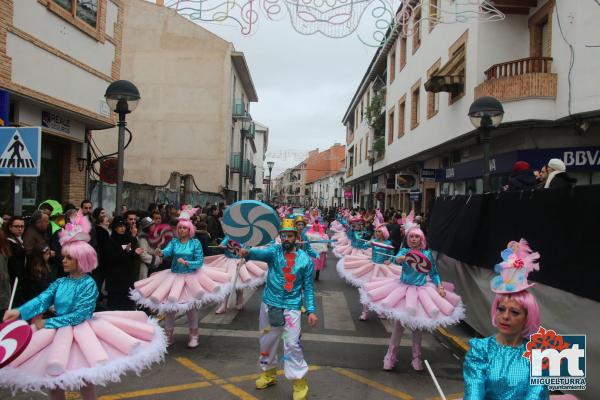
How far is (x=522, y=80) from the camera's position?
13.1m

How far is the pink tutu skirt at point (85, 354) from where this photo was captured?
3559 mm

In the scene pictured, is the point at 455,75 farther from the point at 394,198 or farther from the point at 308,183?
the point at 308,183

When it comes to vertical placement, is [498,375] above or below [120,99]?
below

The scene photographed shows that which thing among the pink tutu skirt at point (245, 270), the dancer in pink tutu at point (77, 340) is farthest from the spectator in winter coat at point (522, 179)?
the dancer in pink tutu at point (77, 340)

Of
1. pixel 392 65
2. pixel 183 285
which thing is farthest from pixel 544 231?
pixel 392 65

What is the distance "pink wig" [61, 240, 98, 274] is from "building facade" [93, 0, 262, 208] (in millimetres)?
27431

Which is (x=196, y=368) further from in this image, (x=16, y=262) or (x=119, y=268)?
(x=16, y=262)

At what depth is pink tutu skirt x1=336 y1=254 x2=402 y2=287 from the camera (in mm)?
8812

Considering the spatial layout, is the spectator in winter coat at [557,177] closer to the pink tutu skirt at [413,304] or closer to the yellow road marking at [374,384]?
the pink tutu skirt at [413,304]

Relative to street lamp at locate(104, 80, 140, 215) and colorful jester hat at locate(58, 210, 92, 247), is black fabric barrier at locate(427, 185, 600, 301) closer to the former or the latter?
colorful jester hat at locate(58, 210, 92, 247)

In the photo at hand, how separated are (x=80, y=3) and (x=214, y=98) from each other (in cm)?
1901

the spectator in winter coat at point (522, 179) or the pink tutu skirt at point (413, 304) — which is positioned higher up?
the spectator in winter coat at point (522, 179)

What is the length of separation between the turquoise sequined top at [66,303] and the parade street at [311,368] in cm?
138

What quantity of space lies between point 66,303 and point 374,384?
132 inches
